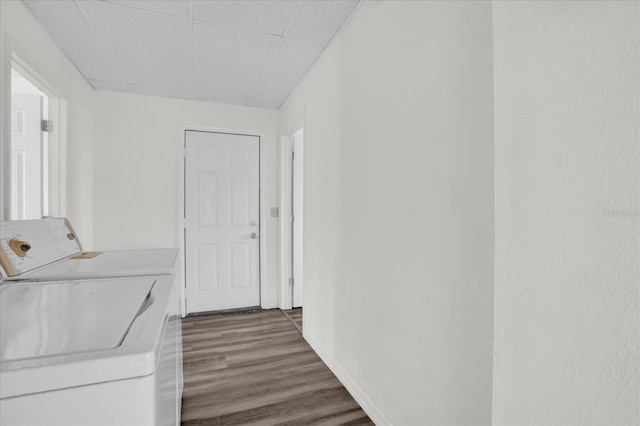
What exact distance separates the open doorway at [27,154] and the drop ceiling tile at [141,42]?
0.59 meters

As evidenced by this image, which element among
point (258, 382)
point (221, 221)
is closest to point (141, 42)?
point (221, 221)

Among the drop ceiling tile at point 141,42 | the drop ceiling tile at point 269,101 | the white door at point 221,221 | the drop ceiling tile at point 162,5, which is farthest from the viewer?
the white door at point 221,221

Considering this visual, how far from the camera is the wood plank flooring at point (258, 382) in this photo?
5.68 feet

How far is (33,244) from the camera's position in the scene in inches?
60.1

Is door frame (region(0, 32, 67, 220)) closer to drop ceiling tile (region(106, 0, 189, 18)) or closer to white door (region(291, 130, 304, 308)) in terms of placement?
drop ceiling tile (region(106, 0, 189, 18))

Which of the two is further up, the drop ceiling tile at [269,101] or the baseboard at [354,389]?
the drop ceiling tile at [269,101]

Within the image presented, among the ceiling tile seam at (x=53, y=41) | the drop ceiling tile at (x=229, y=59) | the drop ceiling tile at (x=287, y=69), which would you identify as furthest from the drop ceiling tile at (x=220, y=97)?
the ceiling tile seam at (x=53, y=41)

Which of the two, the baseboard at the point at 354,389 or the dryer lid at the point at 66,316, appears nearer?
the dryer lid at the point at 66,316

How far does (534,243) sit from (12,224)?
2.07 meters

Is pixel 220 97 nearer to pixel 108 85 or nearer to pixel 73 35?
pixel 108 85

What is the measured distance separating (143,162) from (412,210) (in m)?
2.89

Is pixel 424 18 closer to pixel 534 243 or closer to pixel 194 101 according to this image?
pixel 534 243

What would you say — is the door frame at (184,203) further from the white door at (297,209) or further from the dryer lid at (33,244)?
the dryer lid at (33,244)

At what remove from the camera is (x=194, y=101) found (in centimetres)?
333
